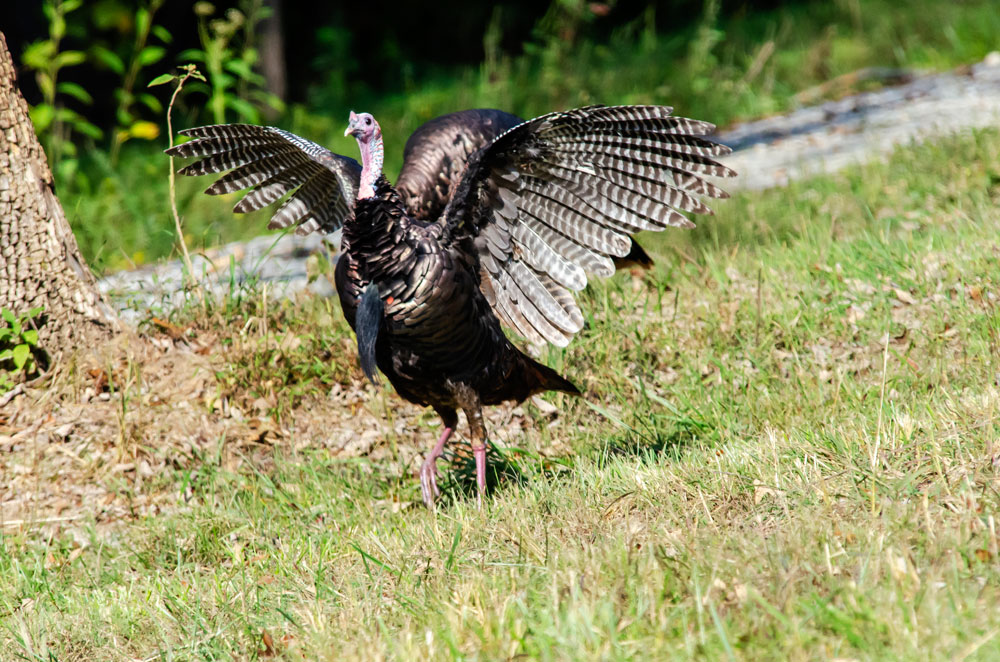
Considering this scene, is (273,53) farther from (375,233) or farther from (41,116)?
(375,233)

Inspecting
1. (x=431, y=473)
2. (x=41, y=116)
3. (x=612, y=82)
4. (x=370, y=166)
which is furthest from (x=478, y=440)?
(x=612, y=82)

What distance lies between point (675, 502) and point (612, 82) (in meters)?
7.33

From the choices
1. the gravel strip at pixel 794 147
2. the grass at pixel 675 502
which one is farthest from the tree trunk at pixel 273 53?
the grass at pixel 675 502

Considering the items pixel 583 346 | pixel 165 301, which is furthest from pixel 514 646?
pixel 165 301

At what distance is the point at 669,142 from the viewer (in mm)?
3795

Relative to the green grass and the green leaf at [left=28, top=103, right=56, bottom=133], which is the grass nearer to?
the green leaf at [left=28, top=103, right=56, bottom=133]

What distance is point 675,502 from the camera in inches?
131

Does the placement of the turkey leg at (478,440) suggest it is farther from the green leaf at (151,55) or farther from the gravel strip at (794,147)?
the green leaf at (151,55)

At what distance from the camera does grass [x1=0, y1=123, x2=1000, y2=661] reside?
251 centimetres

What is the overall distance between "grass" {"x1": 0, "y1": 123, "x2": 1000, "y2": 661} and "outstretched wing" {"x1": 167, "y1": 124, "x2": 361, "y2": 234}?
26.3 inches

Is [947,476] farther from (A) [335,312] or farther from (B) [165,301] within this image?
(B) [165,301]

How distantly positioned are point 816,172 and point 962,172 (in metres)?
1.37

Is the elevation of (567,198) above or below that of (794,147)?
above

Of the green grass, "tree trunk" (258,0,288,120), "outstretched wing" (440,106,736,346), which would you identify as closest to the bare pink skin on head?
"outstretched wing" (440,106,736,346)
